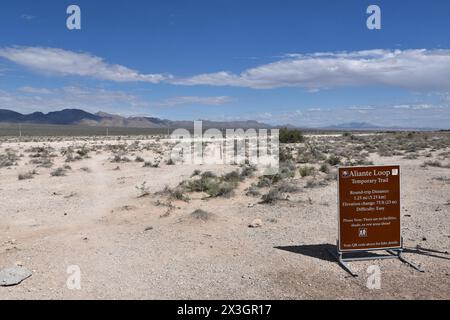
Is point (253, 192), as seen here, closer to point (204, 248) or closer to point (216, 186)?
point (216, 186)

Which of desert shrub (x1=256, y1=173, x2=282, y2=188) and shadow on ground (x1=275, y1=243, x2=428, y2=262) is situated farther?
desert shrub (x1=256, y1=173, x2=282, y2=188)

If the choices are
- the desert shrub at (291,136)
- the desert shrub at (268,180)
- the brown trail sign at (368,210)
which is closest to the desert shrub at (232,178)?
the desert shrub at (268,180)

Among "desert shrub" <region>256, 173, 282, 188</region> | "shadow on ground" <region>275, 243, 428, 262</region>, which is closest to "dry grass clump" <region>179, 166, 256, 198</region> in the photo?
"desert shrub" <region>256, 173, 282, 188</region>

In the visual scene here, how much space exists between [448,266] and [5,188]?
14.6 m

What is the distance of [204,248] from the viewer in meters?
8.00

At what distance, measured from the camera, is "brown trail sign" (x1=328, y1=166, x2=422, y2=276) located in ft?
23.4

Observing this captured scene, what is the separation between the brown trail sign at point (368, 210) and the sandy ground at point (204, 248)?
1.08 feet

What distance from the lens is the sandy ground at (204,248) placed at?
612cm

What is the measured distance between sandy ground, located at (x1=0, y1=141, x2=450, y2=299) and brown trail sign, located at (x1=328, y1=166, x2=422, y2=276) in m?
0.33

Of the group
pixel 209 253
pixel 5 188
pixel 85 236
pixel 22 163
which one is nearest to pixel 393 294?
pixel 209 253

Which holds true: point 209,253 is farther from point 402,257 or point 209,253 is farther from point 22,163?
point 22,163

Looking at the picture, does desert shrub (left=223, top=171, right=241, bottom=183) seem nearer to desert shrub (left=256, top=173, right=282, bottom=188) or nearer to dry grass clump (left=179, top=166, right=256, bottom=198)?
dry grass clump (left=179, top=166, right=256, bottom=198)

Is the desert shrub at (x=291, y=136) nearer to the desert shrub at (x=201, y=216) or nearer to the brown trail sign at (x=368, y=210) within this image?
the desert shrub at (x=201, y=216)

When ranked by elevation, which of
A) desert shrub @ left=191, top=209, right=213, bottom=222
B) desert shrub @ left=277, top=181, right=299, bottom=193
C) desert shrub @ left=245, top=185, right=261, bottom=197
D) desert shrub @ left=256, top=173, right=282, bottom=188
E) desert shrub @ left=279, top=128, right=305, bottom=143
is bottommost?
desert shrub @ left=191, top=209, right=213, bottom=222
